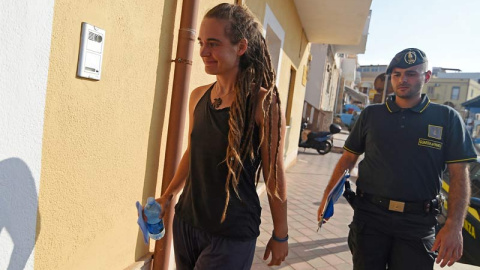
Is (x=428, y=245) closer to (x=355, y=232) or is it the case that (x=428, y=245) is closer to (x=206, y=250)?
(x=355, y=232)

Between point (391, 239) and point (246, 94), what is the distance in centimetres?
156

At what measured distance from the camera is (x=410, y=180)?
2.37 metres

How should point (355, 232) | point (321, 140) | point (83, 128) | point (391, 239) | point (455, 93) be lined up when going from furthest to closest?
point (455, 93) → point (321, 140) → point (355, 232) → point (391, 239) → point (83, 128)


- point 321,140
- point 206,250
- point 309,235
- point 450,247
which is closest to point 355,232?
point 450,247

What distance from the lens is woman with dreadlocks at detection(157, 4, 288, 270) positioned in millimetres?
1573

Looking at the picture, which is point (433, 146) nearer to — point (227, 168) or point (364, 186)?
point (364, 186)

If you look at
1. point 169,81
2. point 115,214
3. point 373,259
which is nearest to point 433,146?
point 373,259

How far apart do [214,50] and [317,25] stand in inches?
305

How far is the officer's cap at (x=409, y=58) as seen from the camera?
247 centimetres

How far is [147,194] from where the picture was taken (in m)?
A: 2.66

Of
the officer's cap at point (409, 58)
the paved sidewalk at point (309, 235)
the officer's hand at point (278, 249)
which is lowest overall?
the paved sidewalk at point (309, 235)

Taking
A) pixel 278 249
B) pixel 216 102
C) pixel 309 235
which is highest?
pixel 216 102

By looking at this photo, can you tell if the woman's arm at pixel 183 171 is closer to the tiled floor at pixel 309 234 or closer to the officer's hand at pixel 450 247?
the officer's hand at pixel 450 247

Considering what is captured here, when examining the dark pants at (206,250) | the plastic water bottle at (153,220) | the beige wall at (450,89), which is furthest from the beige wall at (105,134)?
the beige wall at (450,89)
